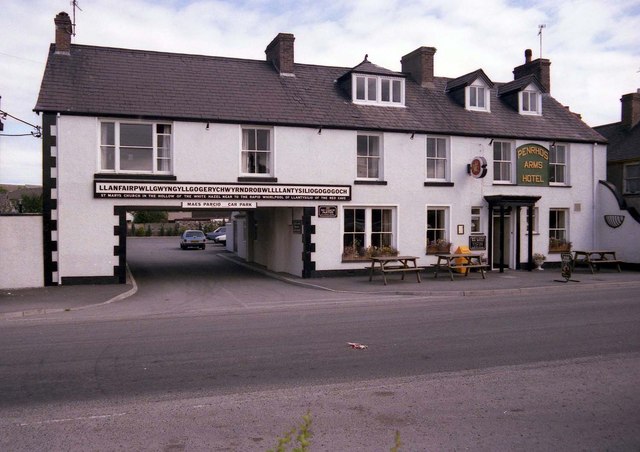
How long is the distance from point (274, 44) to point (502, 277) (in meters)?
12.7

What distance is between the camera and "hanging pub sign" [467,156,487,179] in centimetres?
2116

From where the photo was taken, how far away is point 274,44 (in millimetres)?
22719

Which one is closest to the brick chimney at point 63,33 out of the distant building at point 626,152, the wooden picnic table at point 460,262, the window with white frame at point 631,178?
the wooden picnic table at point 460,262

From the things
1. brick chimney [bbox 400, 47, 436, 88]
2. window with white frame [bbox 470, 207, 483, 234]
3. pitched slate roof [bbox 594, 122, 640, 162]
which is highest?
brick chimney [bbox 400, 47, 436, 88]

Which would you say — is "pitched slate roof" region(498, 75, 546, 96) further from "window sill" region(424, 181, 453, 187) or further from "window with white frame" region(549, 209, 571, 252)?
"window sill" region(424, 181, 453, 187)

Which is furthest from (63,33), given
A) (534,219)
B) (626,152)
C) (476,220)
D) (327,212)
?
(626,152)

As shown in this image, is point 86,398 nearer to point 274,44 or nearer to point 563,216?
point 274,44

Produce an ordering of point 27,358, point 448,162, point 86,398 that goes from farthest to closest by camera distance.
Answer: point 448,162 < point 27,358 < point 86,398

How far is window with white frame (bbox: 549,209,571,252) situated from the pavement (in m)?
1.60

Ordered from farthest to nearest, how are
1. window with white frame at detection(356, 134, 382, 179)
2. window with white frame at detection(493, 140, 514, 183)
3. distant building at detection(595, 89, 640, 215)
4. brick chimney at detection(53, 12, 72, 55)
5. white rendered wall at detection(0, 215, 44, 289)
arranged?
distant building at detection(595, 89, 640, 215)
window with white frame at detection(493, 140, 514, 183)
window with white frame at detection(356, 134, 382, 179)
brick chimney at detection(53, 12, 72, 55)
white rendered wall at detection(0, 215, 44, 289)

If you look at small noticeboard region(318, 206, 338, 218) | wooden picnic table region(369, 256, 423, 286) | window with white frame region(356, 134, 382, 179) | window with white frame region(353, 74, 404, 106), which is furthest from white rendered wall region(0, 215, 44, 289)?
window with white frame region(353, 74, 404, 106)

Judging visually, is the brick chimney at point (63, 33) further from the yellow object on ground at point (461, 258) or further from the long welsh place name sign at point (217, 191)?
the yellow object on ground at point (461, 258)

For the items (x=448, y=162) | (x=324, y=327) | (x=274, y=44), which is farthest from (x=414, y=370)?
(x=274, y=44)

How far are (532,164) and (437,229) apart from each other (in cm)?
516
